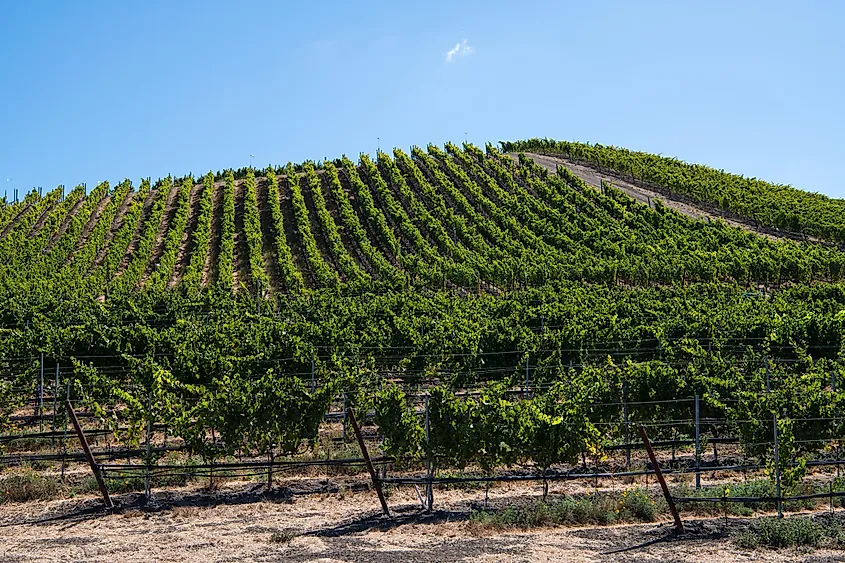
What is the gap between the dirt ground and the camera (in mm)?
11625

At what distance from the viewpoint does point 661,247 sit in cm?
5062

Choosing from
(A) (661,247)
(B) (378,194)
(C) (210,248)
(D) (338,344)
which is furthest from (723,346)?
(B) (378,194)

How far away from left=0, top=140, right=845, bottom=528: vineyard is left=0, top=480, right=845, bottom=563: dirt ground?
980 millimetres

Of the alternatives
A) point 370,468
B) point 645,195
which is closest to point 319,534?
point 370,468

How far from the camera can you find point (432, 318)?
28.9 m

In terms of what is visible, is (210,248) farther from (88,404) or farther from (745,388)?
(745,388)

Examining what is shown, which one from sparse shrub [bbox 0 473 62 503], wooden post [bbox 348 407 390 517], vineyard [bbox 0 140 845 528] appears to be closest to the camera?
wooden post [bbox 348 407 390 517]

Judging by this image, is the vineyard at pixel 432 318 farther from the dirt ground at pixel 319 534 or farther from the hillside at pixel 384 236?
the dirt ground at pixel 319 534

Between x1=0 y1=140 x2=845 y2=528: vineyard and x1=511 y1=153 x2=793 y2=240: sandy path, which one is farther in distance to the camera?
x1=511 y1=153 x2=793 y2=240: sandy path

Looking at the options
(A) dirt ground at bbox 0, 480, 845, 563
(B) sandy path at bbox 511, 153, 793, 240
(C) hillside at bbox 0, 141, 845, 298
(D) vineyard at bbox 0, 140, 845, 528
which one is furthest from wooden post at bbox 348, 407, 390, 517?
(B) sandy path at bbox 511, 153, 793, 240

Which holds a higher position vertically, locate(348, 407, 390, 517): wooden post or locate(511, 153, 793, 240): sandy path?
locate(511, 153, 793, 240): sandy path

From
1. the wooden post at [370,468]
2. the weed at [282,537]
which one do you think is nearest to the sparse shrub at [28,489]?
the weed at [282,537]

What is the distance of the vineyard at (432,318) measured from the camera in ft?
51.0

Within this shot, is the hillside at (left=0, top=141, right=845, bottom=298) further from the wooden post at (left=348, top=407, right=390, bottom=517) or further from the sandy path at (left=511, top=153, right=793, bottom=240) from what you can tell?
the wooden post at (left=348, top=407, right=390, bottom=517)
